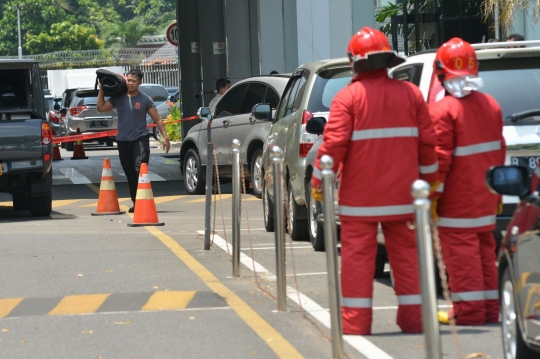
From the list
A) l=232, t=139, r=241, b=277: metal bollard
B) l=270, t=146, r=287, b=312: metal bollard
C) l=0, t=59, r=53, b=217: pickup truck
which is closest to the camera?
l=270, t=146, r=287, b=312: metal bollard

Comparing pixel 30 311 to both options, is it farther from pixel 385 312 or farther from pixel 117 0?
pixel 117 0

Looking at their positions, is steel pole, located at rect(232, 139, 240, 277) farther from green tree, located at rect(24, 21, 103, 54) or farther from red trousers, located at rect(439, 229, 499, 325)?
green tree, located at rect(24, 21, 103, 54)

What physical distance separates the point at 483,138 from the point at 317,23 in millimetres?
16662

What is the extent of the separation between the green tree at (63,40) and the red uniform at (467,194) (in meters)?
100

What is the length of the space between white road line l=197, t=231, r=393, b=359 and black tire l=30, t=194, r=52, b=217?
5.32 m

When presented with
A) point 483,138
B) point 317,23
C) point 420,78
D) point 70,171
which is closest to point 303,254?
point 420,78

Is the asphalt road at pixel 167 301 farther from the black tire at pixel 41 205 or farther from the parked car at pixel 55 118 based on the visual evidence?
the parked car at pixel 55 118

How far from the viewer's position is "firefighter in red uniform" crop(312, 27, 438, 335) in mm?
6969

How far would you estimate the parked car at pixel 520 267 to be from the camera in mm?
5352

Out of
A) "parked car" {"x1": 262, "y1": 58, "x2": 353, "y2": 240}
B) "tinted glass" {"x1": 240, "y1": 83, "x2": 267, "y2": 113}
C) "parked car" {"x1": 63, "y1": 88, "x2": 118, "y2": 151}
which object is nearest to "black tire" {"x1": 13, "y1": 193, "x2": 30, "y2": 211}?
"tinted glass" {"x1": 240, "y1": 83, "x2": 267, "y2": 113}

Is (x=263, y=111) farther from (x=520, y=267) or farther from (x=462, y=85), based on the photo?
(x=520, y=267)

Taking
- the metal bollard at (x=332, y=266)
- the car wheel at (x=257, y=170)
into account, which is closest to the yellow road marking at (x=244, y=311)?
the metal bollard at (x=332, y=266)

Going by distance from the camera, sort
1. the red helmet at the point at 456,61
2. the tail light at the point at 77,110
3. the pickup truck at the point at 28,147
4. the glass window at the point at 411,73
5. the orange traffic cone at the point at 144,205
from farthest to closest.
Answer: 1. the tail light at the point at 77,110
2. the pickup truck at the point at 28,147
3. the orange traffic cone at the point at 144,205
4. the glass window at the point at 411,73
5. the red helmet at the point at 456,61

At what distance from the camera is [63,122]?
116ft
